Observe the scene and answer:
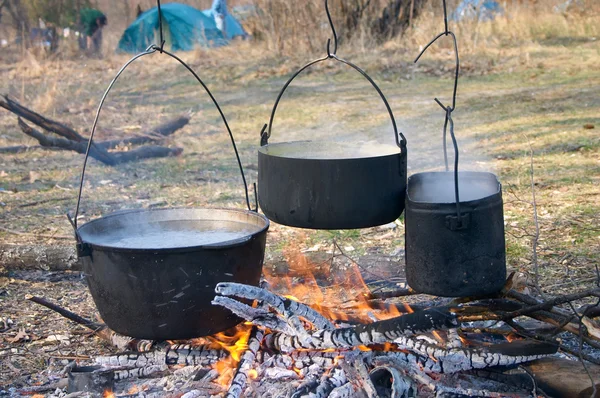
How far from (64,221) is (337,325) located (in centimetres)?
332

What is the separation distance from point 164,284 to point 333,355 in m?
0.74

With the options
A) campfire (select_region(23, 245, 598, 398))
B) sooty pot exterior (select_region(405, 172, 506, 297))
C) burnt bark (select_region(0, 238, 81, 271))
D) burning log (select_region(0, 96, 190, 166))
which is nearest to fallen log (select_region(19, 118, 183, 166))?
burning log (select_region(0, 96, 190, 166))

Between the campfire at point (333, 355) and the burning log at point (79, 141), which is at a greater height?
the burning log at point (79, 141)

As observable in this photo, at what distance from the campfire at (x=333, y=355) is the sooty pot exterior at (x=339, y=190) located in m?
0.41

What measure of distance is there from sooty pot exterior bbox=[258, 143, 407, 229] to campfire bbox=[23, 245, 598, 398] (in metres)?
0.41

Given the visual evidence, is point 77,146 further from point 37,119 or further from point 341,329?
point 341,329

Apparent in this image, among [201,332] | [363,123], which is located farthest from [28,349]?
[363,123]

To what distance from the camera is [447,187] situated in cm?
316

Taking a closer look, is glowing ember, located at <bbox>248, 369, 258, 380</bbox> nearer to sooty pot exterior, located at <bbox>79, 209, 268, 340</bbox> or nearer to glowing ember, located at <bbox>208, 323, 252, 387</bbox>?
glowing ember, located at <bbox>208, 323, 252, 387</bbox>

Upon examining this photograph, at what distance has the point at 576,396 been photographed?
2.54 metres

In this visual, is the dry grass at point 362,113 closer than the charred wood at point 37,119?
Yes

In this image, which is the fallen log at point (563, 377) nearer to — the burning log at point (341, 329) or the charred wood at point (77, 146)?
the burning log at point (341, 329)

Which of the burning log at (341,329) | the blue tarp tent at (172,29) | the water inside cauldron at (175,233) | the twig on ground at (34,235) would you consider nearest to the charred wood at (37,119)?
the twig on ground at (34,235)

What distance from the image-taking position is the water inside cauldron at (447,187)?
3031 mm
